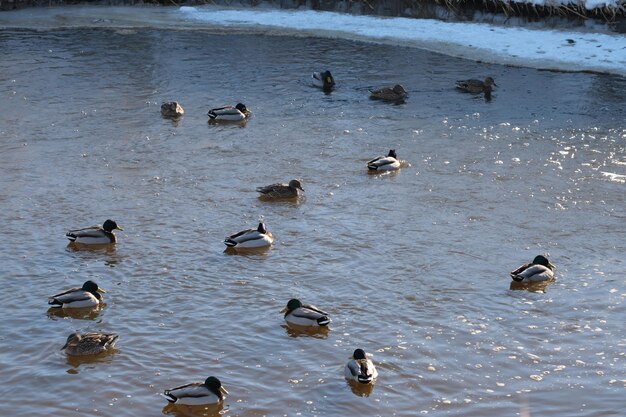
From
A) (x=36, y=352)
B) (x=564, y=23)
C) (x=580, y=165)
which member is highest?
(x=564, y=23)

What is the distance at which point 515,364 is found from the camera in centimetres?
1099

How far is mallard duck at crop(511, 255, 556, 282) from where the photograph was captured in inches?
502

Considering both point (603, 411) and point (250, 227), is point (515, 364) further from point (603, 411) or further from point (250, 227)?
point (250, 227)

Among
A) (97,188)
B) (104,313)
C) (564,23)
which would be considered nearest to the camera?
(104,313)

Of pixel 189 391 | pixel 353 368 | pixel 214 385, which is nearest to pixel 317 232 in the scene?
Answer: pixel 353 368

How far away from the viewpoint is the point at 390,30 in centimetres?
2625

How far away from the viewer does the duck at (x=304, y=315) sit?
11609mm

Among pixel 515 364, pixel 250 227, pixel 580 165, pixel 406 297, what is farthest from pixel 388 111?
pixel 515 364

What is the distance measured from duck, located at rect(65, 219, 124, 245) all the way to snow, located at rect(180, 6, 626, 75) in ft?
39.2

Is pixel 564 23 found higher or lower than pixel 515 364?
higher

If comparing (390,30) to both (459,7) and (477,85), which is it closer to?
(459,7)

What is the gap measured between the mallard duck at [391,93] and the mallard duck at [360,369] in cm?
1102

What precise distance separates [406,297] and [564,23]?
14.5 metres

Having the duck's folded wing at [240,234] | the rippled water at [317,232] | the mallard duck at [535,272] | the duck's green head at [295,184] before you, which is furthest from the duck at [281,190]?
the mallard duck at [535,272]
